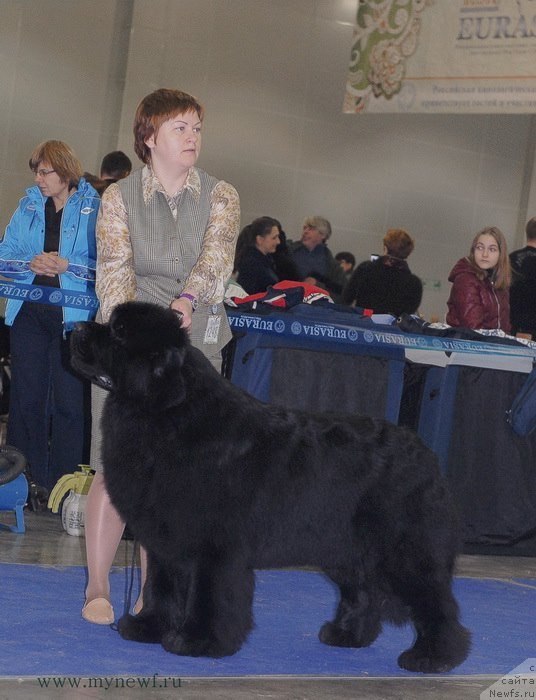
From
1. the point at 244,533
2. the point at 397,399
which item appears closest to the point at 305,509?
the point at 244,533

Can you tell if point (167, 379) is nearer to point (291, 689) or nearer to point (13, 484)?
point (291, 689)

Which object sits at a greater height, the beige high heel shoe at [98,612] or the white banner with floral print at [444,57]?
the white banner with floral print at [444,57]

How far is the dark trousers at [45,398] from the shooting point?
19.8 ft

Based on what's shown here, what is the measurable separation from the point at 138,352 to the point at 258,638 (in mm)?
1191

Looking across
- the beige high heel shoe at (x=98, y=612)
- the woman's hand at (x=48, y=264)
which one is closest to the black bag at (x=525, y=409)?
the woman's hand at (x=48, y=264)

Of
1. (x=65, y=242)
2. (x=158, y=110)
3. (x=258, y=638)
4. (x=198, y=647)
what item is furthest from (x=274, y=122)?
(x=198, y=647)

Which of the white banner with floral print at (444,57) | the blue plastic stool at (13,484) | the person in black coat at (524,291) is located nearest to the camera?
the blue plastic stool at (13,484)

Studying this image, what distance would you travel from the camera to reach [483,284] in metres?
6.72

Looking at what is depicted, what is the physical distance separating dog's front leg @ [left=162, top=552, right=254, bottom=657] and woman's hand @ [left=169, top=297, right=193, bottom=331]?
0.74 metres

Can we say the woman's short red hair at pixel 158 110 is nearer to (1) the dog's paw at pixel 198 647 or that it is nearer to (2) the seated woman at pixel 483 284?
(1) the dog's paw at pixel 198 647

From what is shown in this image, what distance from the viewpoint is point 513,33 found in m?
8.79

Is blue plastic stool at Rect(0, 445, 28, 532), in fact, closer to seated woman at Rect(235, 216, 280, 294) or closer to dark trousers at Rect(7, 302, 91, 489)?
dark trousers at Rect(7, 302, 91, 489)

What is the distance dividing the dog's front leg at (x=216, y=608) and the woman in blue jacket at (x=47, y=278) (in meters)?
2.80

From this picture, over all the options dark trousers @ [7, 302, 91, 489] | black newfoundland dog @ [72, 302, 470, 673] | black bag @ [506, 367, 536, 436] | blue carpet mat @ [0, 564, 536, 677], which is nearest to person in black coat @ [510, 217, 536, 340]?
black bag @ [506, 367, 536, 436]
